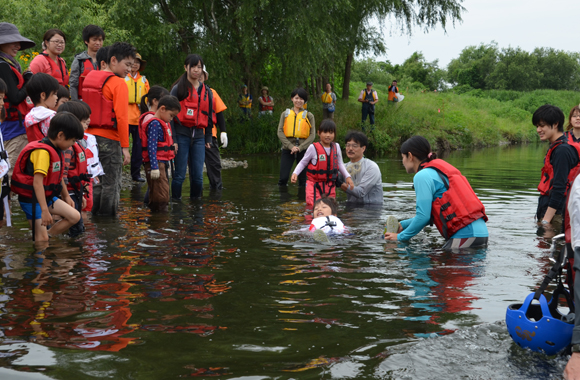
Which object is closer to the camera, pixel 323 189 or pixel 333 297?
pixel 333 297

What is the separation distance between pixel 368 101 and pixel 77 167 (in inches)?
779

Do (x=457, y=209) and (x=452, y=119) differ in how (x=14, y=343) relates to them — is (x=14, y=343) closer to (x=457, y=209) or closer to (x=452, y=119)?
(x=457, y=209)

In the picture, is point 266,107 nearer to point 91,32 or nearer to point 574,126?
point 91,32

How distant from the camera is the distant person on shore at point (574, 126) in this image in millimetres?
6902

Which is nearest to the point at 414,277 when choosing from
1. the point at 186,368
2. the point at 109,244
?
the point at 186,368

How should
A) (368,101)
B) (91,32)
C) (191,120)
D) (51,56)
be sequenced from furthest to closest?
(368,101) → (191,120) → (91,32) → (51,56)

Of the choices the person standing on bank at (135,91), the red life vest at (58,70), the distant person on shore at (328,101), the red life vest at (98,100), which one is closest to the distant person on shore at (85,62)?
the red life vest at (58,70)

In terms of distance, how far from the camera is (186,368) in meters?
3.26

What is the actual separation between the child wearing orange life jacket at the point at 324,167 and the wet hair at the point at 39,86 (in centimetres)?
381

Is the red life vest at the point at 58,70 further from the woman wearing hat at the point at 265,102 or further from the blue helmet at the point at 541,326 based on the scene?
the woman wearing hat at the point at 265,102

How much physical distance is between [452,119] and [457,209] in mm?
27482

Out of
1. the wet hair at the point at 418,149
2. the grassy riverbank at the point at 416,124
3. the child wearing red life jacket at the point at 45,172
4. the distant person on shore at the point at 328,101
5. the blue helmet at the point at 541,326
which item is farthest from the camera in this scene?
the distant person on shore at the point at 328,101

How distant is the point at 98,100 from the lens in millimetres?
7438

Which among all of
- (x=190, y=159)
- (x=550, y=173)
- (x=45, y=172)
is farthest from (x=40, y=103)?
(x=550, y=173)
